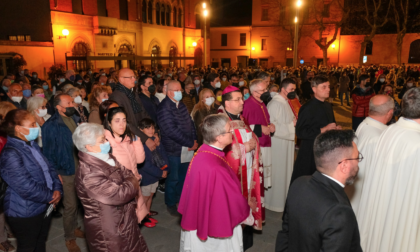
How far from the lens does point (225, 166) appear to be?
9.73 feet

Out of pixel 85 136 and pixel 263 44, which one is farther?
pixel 263 44

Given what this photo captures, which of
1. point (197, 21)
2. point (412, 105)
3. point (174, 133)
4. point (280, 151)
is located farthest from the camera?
point (197, 21)

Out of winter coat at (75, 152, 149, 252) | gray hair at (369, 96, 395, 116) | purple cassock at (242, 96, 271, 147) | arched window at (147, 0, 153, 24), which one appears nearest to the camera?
winter coat at (75, 152, 149, 252)

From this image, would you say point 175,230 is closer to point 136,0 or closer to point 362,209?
point 362,209

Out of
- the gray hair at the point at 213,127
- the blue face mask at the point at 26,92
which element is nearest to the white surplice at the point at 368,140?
the gray hair at the point at 213,127

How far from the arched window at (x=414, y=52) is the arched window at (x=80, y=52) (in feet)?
135

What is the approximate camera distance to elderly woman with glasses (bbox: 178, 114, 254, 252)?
9.31ft

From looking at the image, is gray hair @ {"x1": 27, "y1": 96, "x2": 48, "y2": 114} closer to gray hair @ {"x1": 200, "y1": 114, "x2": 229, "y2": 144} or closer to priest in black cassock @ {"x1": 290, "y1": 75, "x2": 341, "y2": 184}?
gray hair @ {"x1": 200, "y1": 114, "x2": 229, "y2": 144}

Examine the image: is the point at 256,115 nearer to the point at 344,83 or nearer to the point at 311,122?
the point at 311,122

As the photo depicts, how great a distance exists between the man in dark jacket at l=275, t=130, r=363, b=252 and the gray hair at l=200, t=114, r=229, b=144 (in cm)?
92

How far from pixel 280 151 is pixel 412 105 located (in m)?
2.61

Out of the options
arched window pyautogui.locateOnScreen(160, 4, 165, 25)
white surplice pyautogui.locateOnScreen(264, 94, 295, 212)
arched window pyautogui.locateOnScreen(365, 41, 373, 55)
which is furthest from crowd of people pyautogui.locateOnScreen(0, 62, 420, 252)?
arched window pyautogui.locateOnScreen(365, 41, 373, 55)

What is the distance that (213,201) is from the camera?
9.34 ft

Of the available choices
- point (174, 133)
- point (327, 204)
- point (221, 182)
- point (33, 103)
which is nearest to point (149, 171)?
point (174, 133)
